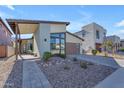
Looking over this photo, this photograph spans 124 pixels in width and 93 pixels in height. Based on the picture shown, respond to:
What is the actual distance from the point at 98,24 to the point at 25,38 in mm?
15273

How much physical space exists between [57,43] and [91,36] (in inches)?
699

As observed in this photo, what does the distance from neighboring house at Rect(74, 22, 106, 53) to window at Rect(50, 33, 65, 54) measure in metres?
15.9

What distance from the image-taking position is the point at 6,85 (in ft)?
20.1

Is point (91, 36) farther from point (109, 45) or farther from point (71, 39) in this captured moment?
point (71, 39)

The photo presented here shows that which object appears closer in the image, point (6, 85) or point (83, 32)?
point (6, 85)

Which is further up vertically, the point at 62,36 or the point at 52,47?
the point at 62,36

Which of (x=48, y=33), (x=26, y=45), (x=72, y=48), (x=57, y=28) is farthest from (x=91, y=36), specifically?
(x=48, y=33)

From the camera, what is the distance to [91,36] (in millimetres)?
34438

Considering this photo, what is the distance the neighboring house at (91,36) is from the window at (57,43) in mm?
15899
